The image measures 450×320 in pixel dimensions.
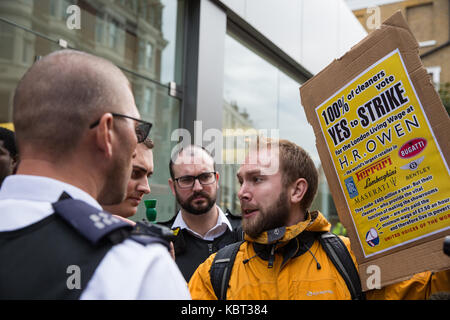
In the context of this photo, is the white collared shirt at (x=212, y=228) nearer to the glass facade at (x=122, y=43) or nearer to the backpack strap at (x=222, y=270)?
the backpack strap at (x=222, y=270)

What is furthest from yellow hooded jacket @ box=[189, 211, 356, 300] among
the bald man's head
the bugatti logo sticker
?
the bald man's head

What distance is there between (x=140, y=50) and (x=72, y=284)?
5117 millimetres

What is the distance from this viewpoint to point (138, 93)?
558 cm

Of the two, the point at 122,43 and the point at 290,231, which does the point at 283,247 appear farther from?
the point at 122,43

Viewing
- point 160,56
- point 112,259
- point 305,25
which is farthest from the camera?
point 305,25

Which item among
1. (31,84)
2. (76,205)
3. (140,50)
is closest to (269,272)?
(76,205)

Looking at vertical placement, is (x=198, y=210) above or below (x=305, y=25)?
below

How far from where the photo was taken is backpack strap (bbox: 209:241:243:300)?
2143mm

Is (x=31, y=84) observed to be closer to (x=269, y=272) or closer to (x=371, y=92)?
(x=371, y=92)

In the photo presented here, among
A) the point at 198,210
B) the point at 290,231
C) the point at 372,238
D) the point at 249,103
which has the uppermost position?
the point at 249,103

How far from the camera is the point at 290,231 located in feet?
7.47

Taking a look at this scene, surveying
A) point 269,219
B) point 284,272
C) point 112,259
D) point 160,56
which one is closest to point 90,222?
point 112,259

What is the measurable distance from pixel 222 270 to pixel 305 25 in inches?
344

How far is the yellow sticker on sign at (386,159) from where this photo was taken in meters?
1.62
